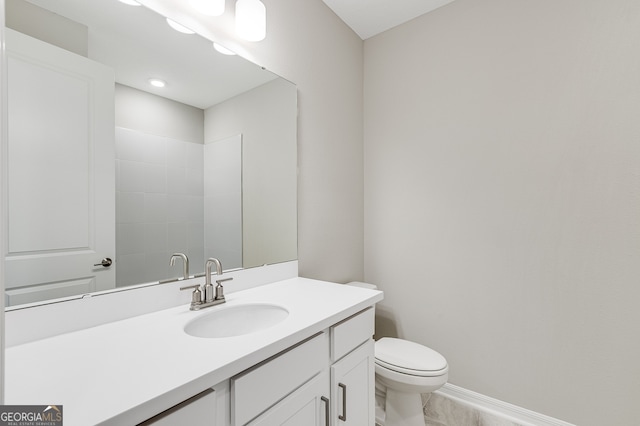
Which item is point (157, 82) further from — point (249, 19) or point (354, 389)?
point (354, 389)

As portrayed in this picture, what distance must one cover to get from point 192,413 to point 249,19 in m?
1.44

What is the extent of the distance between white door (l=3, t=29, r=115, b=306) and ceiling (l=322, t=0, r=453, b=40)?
1557 mm

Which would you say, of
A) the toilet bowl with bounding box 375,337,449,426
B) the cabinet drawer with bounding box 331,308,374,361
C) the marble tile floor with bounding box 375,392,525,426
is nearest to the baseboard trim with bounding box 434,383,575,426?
the marble tile floor with bounding box 375,392,525,426

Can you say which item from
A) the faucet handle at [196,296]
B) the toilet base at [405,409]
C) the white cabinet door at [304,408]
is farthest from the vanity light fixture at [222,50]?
the toilet base at [405,409]

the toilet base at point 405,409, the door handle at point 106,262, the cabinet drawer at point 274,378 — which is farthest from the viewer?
the toilet base at point 405,409

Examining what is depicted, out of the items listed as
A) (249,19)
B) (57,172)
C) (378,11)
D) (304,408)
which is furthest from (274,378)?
(378,11)

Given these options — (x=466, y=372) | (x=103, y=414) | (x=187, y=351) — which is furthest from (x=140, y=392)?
(x=466, y=372)

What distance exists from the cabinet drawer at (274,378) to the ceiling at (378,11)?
1.98m

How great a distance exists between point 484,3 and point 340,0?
864 millimetres

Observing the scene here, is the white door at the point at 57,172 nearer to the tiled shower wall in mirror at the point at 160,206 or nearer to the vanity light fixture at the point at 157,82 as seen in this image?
the tiled shower wall in mirror at the point at 160,206

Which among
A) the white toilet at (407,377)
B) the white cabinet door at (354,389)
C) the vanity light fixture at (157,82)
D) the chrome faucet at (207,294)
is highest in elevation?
the vanity light fixture at (157,82)

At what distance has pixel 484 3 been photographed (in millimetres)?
1690

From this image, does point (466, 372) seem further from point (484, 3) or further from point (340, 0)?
point (340, 0)

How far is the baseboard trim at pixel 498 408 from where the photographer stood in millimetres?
1509
